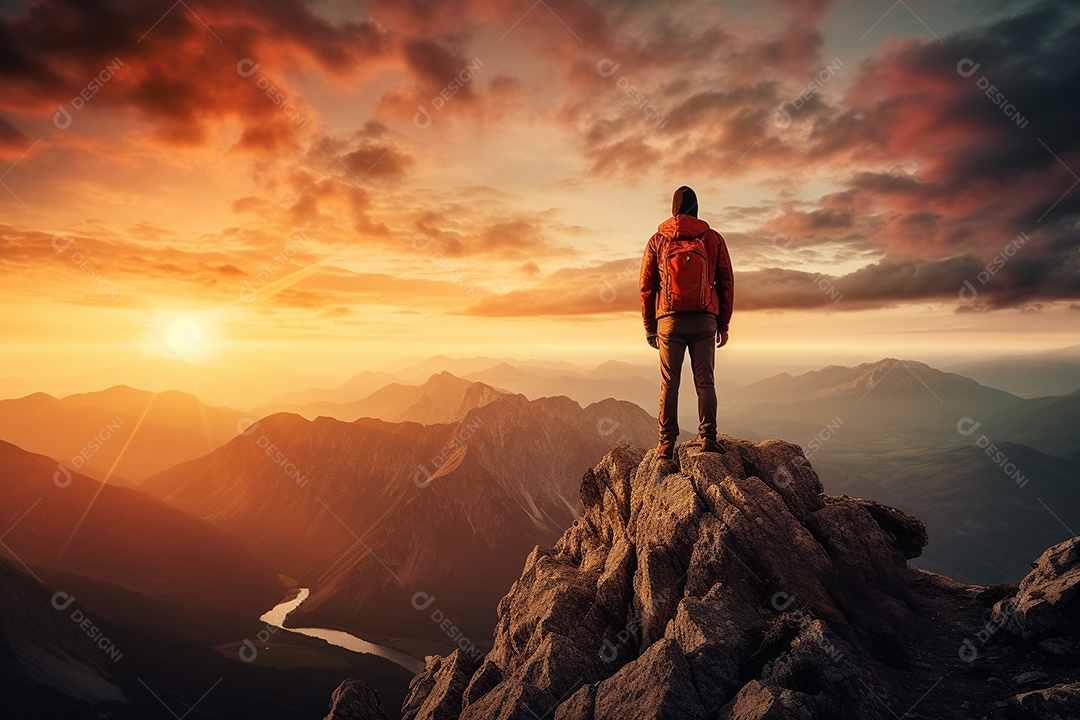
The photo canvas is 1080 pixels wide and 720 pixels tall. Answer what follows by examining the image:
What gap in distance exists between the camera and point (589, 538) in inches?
1218

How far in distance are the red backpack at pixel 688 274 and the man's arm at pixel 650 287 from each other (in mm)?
868

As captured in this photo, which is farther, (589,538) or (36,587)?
(36,587)

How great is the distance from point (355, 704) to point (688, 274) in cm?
3710

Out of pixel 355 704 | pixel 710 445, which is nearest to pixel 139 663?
pixel 355 704

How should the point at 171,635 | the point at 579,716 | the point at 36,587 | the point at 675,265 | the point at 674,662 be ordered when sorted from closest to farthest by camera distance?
the point at 674,662
the point at 579,716
the point at 675,265
the point at 36,587
the point at 171,635

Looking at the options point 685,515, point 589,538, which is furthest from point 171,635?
point 685,515

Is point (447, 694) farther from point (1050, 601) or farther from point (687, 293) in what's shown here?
point (1050, 601)

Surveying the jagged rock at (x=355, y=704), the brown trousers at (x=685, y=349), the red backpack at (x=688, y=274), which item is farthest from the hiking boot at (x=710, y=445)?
the jagged rock at (x=355, y=704)

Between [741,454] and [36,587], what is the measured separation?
193 metres

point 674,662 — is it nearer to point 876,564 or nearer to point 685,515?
point 685,515

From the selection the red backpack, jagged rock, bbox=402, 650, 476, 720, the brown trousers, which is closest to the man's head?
the red backpack

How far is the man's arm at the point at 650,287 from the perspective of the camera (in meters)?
20.1

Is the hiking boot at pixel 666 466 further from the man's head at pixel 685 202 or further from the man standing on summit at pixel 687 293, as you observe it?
the man's head at pixel 685 202

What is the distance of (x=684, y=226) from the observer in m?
19.3
